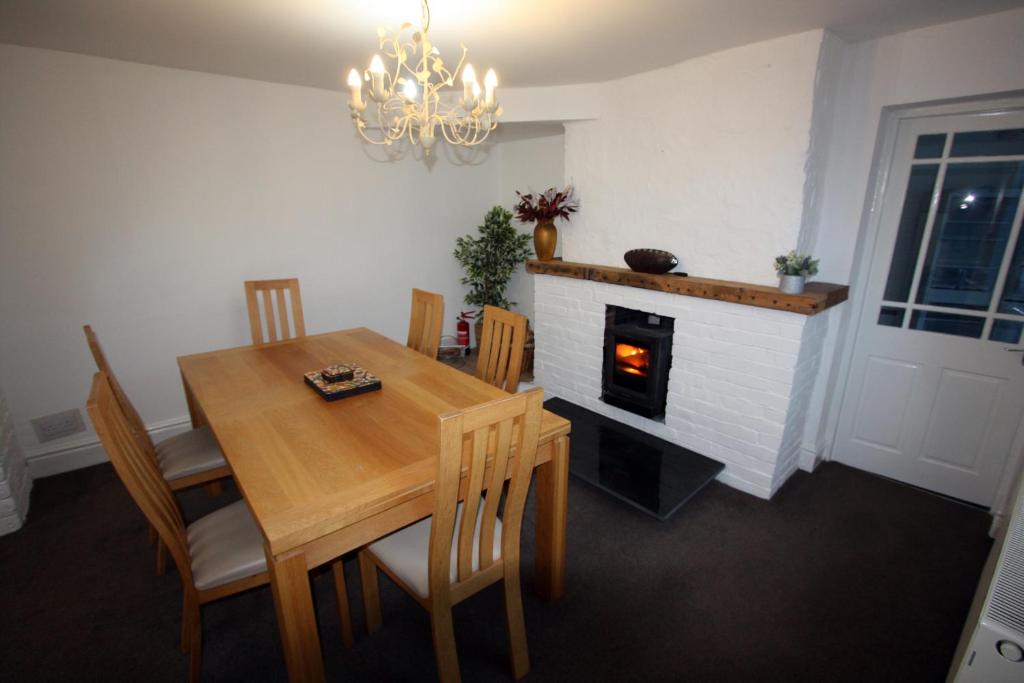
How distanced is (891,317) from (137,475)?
3436 millimetres

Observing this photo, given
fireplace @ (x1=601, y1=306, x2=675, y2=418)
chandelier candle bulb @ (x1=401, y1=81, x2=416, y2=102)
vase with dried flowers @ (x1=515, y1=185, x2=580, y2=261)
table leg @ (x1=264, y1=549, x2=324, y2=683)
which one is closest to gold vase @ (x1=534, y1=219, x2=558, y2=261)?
vase with dried flowers @ (x1=515, y1=185, x2=580, y2=261)

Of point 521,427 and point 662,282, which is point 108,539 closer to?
point 521,427

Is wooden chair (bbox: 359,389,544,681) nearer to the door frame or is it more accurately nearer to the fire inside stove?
the fire inside stove

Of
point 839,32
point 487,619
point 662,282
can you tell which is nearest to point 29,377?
point 487,619

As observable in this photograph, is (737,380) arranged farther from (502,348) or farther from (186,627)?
(186,627)

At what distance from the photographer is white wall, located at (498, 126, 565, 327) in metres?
3.96

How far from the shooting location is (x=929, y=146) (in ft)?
7.61

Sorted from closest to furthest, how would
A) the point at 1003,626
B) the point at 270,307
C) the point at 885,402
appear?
the point at 1003,626 → the point at 885,402 → the point at 270,307

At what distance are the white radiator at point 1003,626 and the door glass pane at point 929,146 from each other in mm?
1874

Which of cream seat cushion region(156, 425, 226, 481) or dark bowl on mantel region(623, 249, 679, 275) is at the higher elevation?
dark bowl on mantel region(623, 249, 679, 275)

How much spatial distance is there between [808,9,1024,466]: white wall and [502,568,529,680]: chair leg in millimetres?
2149

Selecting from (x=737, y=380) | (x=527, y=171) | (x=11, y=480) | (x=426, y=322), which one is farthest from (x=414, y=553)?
(x=527, y=171)

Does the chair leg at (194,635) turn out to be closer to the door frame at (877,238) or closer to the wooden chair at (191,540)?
the wooden chair at (191,540)

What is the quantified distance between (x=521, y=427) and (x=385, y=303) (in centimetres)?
291
